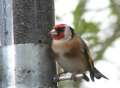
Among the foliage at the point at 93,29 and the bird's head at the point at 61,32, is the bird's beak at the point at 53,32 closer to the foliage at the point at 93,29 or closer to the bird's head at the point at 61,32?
the bird's head at the point at 61,32

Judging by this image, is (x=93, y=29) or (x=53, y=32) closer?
(x=53, y=32)

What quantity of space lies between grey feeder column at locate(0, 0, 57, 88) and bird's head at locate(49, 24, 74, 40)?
0.30ft

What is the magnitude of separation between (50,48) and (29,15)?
1.25 ft

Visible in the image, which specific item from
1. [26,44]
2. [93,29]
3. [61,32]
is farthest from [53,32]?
[93,29]

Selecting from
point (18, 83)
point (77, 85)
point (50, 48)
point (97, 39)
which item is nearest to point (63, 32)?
point (50, 48)

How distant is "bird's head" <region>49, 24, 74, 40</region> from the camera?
21.9 feet

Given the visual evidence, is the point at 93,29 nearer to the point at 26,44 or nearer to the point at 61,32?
the point at 61,32

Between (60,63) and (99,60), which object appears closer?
(60,63)

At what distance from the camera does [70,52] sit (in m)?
6.83

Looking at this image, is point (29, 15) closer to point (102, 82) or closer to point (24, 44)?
point (24, 44)

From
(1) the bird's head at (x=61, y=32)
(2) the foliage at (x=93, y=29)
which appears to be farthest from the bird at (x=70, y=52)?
(2) the foliage at (x=93, y=29)

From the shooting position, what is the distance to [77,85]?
8.84 meters

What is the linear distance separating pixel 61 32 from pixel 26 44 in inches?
15.2

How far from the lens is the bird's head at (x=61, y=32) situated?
669 centimetres
